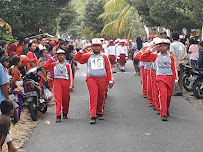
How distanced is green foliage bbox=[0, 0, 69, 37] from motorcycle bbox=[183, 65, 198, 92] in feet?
24.9

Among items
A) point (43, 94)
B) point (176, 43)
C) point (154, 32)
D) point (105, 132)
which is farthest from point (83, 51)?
point (154, 32)

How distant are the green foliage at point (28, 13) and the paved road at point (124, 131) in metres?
6.41

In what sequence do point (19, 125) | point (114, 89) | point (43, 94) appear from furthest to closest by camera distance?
point (114, 89) → point (43, 94) → point (19, 125)

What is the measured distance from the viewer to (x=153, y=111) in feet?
33.1

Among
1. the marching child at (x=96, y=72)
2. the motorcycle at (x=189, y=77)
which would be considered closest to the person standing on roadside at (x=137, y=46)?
the motorcycle at (x=189, y=77)

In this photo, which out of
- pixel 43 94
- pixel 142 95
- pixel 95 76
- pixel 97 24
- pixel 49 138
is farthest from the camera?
pixel 97 24

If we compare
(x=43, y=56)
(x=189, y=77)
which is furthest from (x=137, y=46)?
(x=43, y=56)

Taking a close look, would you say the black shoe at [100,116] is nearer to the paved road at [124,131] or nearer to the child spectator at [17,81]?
the paved road at [124,131]

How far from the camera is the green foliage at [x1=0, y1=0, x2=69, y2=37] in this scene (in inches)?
627

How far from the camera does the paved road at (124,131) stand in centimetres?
681

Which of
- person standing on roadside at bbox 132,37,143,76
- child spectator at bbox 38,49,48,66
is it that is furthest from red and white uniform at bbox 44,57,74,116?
person standing on roadside at bbox 132,37,143,76

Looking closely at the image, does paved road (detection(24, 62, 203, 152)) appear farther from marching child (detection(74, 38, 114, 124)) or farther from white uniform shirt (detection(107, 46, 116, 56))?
white uniform shirt (detection(107, 46, 116, 56))

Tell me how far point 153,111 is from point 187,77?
327 centimetres

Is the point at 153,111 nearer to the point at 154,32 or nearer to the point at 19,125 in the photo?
the point at 19,125
